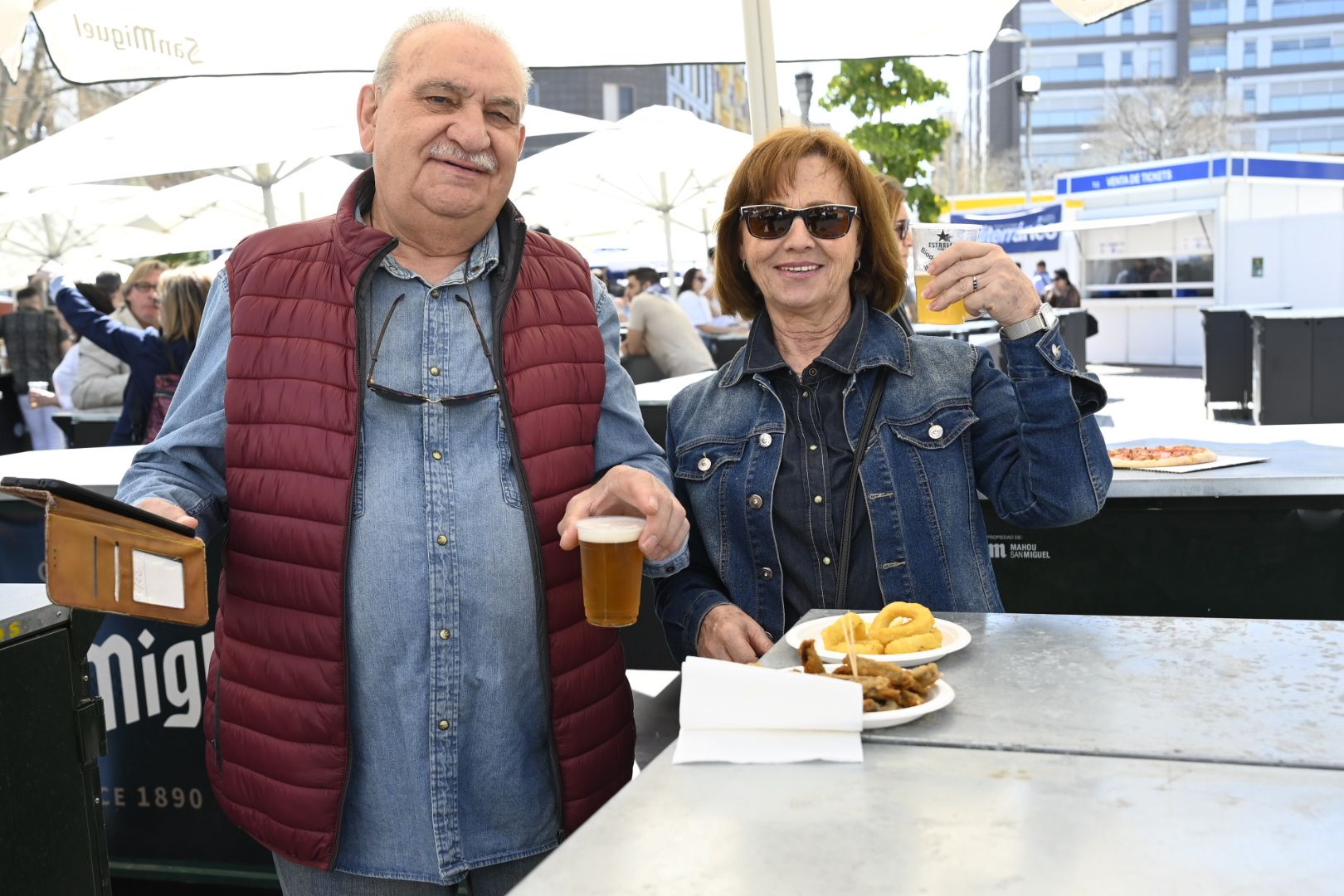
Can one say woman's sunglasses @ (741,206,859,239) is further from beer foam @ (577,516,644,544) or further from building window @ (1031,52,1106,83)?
building window @ (1031,52,1106,83)

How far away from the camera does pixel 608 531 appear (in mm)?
2066

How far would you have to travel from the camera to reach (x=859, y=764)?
1674 mm

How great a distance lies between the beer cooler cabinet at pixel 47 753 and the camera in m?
2.64

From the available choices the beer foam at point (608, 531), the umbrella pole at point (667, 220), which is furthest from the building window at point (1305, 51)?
the beer foam at point (608, 531)

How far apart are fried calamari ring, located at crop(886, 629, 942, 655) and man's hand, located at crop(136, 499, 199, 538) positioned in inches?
45.6

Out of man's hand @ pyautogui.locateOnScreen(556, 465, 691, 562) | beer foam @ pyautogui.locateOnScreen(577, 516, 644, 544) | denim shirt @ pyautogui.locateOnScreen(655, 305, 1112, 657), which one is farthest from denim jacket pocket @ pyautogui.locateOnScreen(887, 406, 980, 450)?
beer foam @ pyautogui.locateOnScreen(577, 516, 644, 544)

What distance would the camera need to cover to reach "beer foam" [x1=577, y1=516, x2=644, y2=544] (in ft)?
6.77

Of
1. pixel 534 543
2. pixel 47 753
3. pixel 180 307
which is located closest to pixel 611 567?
pixel 534 543

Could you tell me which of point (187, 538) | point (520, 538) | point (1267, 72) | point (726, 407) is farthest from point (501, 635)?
point (1267, 72)

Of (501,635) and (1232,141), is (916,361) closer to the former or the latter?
(501,635)

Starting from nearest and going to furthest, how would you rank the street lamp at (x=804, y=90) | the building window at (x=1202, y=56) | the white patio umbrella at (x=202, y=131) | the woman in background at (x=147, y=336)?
the woman in background at (x=147, y=336) → the white patio umbrella at (x=202, y=131) → the street lamp at (x=804, y=90) → the building window at (x=1202, y=56)

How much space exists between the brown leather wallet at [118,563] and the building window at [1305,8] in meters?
98.8

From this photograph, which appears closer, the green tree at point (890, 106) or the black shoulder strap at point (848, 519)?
the black shoulder strap at point (848, 519)

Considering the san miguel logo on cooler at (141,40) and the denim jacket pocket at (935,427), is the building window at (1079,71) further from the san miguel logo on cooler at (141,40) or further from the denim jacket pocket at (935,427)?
the denim jacket pocket at (935,427)
